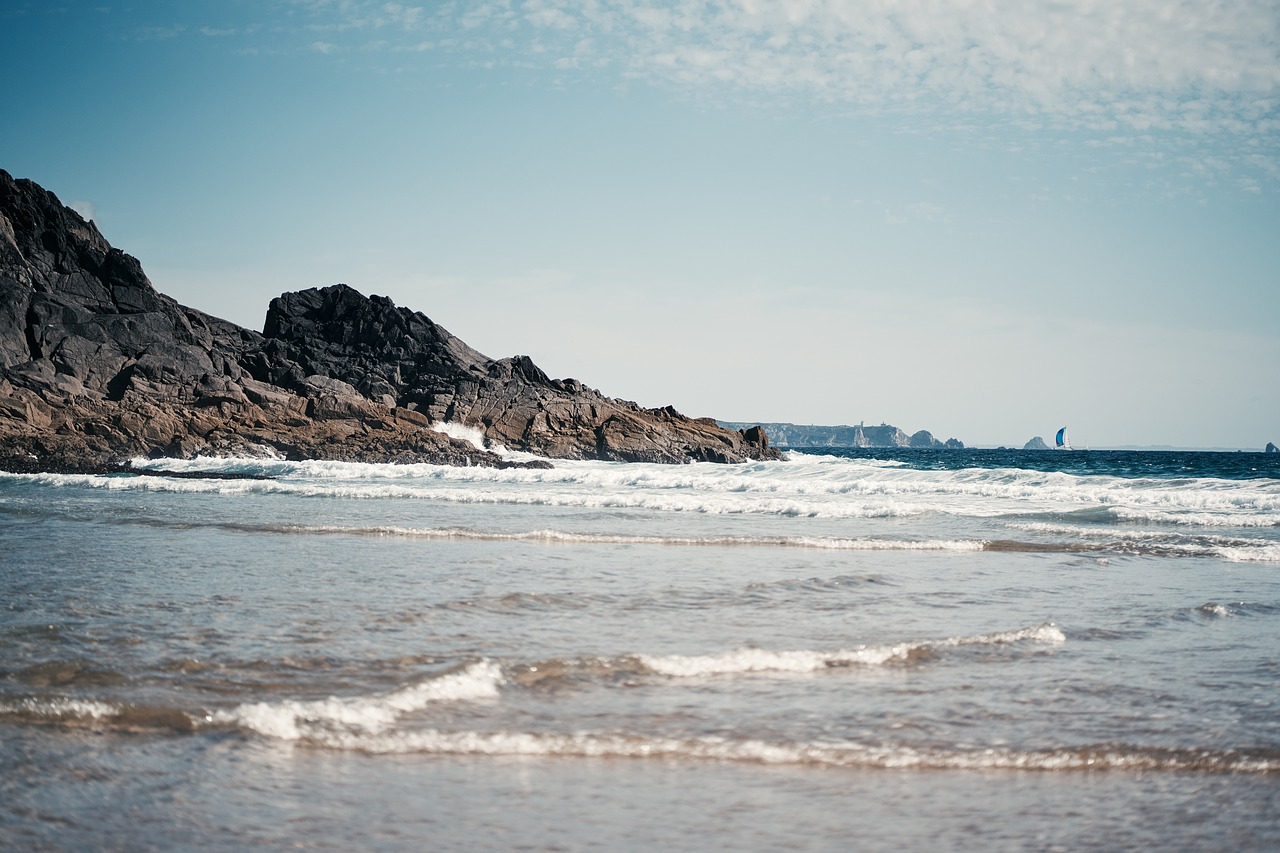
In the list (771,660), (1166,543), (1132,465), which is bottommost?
(771,660)

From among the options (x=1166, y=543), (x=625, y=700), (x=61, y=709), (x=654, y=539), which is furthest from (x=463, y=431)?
(x=625, y=700)

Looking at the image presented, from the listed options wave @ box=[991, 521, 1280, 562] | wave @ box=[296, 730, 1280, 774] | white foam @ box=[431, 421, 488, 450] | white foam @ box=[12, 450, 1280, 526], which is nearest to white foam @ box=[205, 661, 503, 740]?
wave @ box=[296, 730, 1280, 774]

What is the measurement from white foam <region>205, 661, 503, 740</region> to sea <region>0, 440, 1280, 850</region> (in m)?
0.02

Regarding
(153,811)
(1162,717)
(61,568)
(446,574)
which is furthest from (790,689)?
(61,568)

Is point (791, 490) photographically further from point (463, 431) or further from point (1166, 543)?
point (463, 431)

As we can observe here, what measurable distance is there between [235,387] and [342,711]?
5407 centimetres

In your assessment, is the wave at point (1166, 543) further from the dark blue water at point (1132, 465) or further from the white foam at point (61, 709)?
the dark blue water at point (1132, 465)

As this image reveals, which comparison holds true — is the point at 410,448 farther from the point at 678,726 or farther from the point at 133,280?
the point at 678,726

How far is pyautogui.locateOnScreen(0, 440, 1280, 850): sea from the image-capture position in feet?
14.0

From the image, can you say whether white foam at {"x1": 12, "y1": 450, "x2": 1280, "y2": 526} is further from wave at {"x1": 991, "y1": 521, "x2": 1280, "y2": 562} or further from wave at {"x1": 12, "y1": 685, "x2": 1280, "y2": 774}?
wave at {"x1": 12, "y1": 685, "x2": 1280, "y2": 774}

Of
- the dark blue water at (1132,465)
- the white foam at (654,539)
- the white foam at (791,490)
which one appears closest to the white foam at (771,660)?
the white foam at (654,539)

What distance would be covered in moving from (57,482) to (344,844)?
31526mm

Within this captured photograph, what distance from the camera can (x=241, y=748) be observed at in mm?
5109

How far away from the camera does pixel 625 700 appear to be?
6098mm
